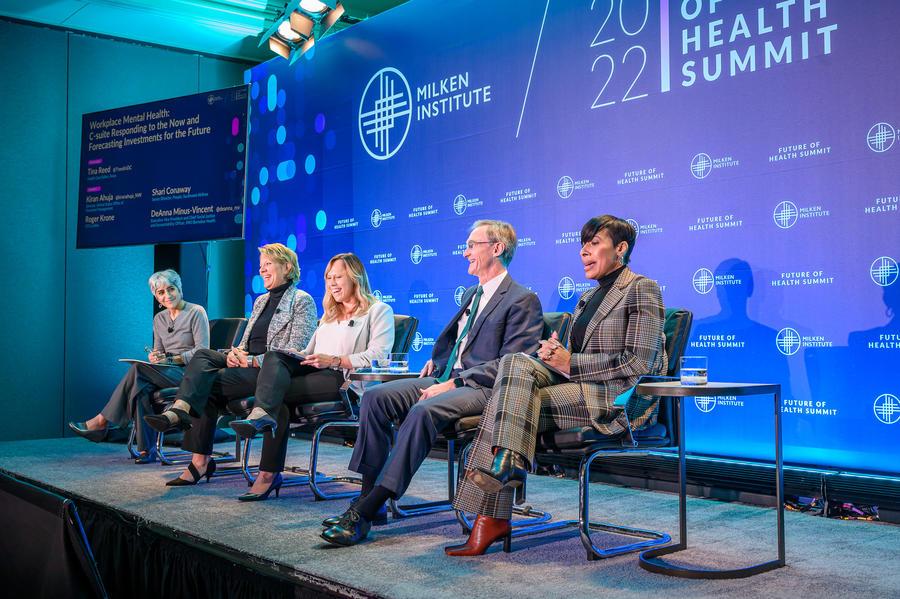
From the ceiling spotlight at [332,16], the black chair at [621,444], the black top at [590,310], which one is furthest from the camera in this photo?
the ceiling spotlight at [332,16]

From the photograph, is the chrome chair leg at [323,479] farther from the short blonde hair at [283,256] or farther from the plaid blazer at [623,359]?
the plaid blazer at [623,359]

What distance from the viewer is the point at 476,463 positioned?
9.64 feet

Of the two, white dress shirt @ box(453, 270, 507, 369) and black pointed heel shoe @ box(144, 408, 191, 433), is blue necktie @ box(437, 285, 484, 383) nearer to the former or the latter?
white dress shirt @ box(453, 270, 507, 369)

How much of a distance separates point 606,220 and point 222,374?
228 cm

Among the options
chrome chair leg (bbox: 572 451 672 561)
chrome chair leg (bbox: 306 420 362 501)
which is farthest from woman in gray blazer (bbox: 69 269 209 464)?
chrome chair leg (bbox: 572 451 672 561)

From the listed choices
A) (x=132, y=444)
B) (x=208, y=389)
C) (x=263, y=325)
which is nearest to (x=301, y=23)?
(x=263, y=325)

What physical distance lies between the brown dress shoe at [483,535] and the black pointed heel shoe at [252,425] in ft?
4.21

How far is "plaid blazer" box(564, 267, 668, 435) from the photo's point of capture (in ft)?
10.0

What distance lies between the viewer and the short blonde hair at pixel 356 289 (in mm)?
4395

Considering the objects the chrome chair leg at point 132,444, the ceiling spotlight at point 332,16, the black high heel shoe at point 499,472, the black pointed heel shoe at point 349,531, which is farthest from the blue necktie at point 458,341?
the ceiling spotlight at point 332,16

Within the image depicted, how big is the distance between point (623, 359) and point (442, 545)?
3.08 feet

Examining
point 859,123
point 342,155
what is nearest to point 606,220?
point 859,123

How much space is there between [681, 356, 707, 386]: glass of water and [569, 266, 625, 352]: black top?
50 cm

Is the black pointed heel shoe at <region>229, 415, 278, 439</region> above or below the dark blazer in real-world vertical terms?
below
